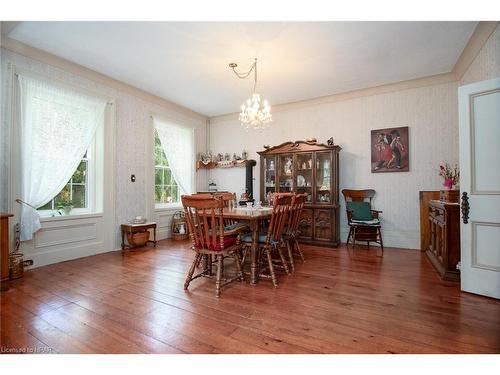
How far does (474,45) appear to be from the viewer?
10.2ft

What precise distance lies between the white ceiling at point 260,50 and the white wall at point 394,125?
1.35 feet

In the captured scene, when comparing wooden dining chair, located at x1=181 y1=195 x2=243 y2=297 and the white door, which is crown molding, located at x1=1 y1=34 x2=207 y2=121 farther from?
the white door

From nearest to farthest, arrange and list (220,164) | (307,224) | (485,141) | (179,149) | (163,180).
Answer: (485,141) < (307,224) < (163,180) < (179,149) < (220,164)

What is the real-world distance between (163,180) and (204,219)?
3339mm

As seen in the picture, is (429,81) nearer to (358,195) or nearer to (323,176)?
(358,195)

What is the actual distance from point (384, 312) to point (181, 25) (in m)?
3.45

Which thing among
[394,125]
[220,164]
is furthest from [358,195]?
[220,164]

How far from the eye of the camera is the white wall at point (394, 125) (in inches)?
163

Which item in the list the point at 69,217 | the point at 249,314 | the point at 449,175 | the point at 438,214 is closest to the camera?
the point at 249,314

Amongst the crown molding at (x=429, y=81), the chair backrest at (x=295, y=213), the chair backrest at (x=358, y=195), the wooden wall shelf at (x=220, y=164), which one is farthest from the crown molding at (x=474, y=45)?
the wooden wall shelf at (x=220, y=164)
